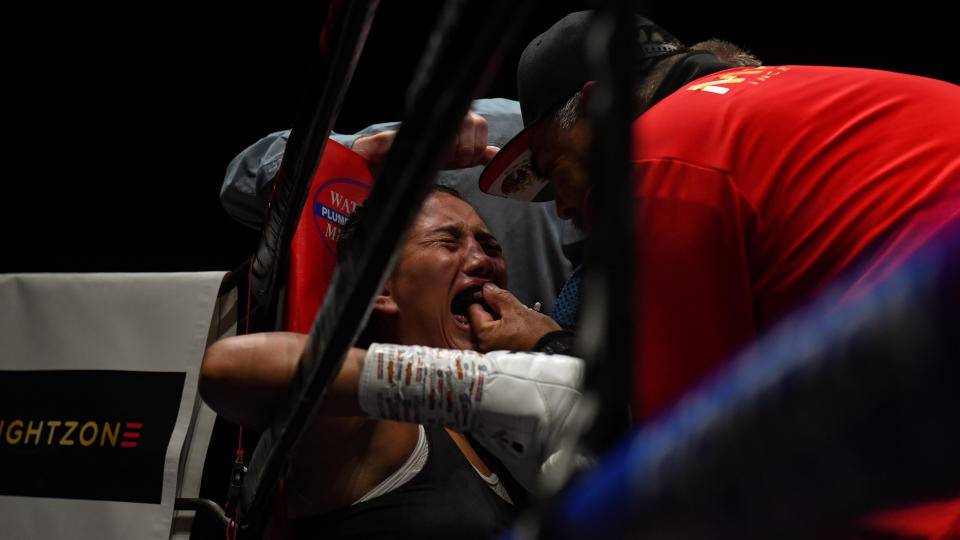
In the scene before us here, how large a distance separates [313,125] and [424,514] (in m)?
0.55

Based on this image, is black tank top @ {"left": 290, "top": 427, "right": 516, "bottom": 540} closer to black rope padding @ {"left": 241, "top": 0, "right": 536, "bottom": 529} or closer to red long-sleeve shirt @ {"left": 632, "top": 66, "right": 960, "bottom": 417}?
red long-sleeve shirt @ {"left": 632, "top": 66, "right": 960, "bottom": 417}

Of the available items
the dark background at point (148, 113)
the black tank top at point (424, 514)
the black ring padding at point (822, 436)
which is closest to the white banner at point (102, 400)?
the black tank top at point (424, 514)

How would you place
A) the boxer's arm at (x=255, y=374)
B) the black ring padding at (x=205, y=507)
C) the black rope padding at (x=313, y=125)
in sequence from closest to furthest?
1. the black rope padding at (x=313, y=125)
2. the boxer's arm at (x=255, y=374)
3. the black ring padding at (x=205, y=507)

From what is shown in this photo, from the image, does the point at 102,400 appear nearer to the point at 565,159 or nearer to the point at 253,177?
the point at 253,177

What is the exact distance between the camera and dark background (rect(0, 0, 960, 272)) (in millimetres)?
2277

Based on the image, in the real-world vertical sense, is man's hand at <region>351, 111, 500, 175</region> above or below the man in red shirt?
below

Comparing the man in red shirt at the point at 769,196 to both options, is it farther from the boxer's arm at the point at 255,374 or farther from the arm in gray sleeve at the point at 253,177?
the arm in gray sleeve at the point at 253,177

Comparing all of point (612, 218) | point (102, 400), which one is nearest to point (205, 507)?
point (102, 400)

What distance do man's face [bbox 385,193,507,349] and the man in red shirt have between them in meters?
0.65

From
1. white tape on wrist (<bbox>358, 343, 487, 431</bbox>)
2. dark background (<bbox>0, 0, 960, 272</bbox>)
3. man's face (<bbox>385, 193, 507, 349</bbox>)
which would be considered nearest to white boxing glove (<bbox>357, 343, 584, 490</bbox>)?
white tape on wrist (<bbox>358, 343, 487, 431</bbox>)

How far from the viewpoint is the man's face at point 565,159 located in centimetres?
111

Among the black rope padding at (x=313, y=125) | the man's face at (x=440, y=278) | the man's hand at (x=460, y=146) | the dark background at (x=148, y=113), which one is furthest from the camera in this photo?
the dark background at (x=148, y=113)

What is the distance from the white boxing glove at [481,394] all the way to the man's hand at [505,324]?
42cm

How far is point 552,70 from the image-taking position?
1.15 m
